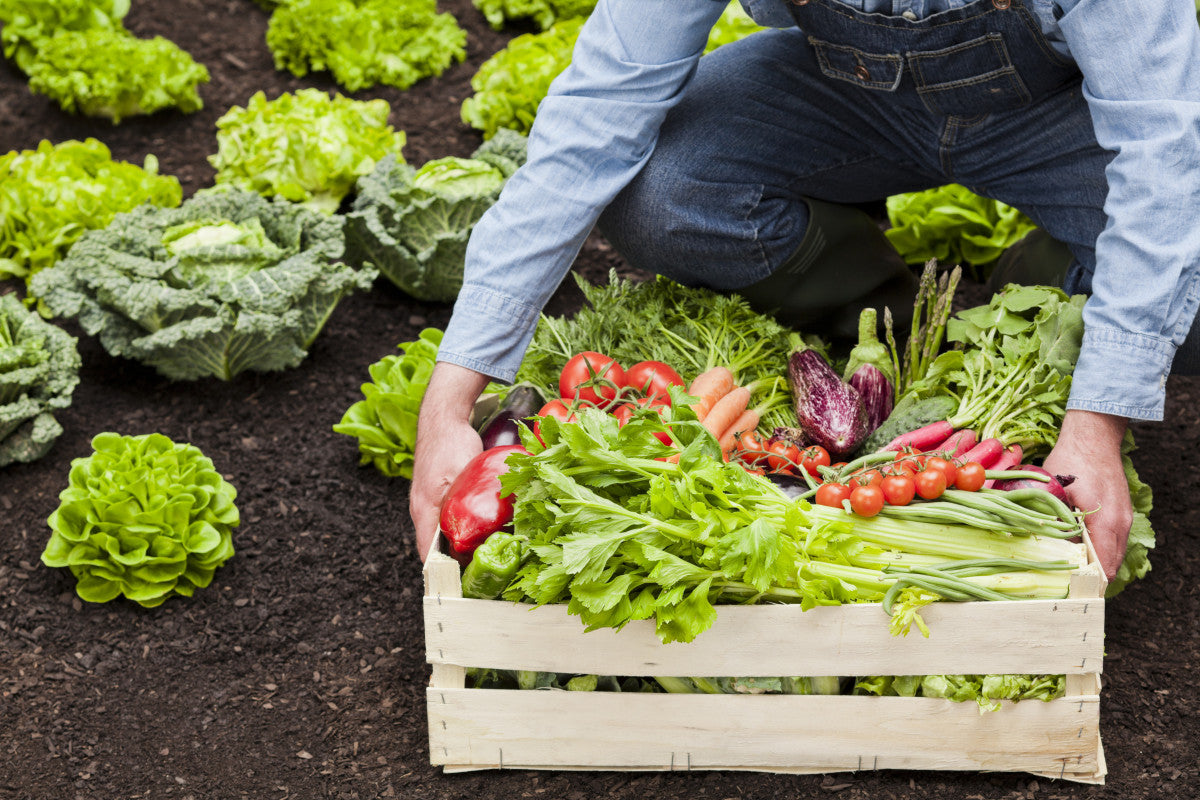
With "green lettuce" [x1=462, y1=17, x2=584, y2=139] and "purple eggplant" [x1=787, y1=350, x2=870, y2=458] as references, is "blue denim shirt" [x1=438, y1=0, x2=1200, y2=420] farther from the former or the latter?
"green lettuce" [x1=462, y1=17, x2=584, y2=139]

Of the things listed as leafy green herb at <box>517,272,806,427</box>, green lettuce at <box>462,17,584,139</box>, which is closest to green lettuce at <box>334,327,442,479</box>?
leafy green herb at <box>517,272,806,427</box>

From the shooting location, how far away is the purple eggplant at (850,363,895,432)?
267 cm

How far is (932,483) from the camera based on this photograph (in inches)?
80.2

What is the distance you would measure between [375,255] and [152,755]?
186 centimetres

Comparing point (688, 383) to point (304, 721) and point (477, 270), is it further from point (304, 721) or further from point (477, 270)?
point (304, 721)

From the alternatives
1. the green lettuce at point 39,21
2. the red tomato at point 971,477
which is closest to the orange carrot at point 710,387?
the red tomato at point 971,477

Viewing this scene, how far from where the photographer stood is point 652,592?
195 cm

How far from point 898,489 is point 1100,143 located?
863mm

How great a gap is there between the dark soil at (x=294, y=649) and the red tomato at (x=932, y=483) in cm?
61

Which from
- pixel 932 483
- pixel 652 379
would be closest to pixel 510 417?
pixel 652 379

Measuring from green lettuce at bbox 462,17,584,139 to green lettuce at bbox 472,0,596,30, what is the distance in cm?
63

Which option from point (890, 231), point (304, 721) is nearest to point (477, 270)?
point (304, 721)

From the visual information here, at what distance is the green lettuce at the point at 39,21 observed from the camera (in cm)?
466

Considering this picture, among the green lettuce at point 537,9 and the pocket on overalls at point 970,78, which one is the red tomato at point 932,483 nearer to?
the pocket on overalls at point 970,78
